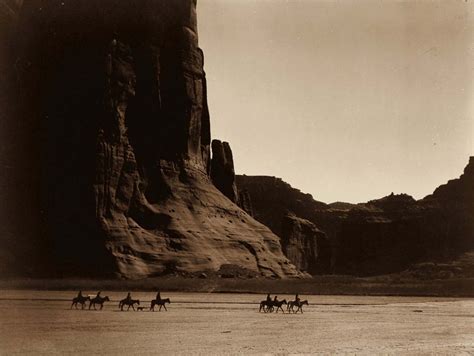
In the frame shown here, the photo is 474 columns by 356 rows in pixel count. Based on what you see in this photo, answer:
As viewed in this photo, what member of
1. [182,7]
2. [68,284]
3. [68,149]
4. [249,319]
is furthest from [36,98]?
[249,319]

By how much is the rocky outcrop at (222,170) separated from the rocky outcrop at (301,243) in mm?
64980

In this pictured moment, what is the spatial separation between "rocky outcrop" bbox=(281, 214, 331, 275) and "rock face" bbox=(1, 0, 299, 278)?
87.0 meters

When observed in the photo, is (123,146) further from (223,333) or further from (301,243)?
(301,243)

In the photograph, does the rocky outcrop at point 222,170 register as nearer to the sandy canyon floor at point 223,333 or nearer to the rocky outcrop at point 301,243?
the rocky outcrop at point 301,243

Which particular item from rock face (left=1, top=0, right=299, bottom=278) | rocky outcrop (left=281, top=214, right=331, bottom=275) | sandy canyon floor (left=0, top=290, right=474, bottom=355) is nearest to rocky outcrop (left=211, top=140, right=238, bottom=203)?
rock face (left=1, top=0, right=299, bottom=278)

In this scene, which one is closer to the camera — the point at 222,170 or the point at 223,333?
the point at 223,333

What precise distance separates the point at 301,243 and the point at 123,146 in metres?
110

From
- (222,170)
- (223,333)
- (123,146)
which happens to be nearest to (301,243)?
(222,170)

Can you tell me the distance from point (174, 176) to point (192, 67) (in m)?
17.4

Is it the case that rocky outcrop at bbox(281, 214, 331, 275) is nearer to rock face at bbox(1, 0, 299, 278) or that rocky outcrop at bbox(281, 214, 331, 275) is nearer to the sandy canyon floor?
rock face at bbox(1, 0, 299, 278)

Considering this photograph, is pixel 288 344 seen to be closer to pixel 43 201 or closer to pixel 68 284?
pixel 68 284

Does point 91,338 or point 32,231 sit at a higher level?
point 32,231

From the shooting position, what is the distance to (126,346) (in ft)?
60.4

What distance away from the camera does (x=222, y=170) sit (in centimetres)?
11275
